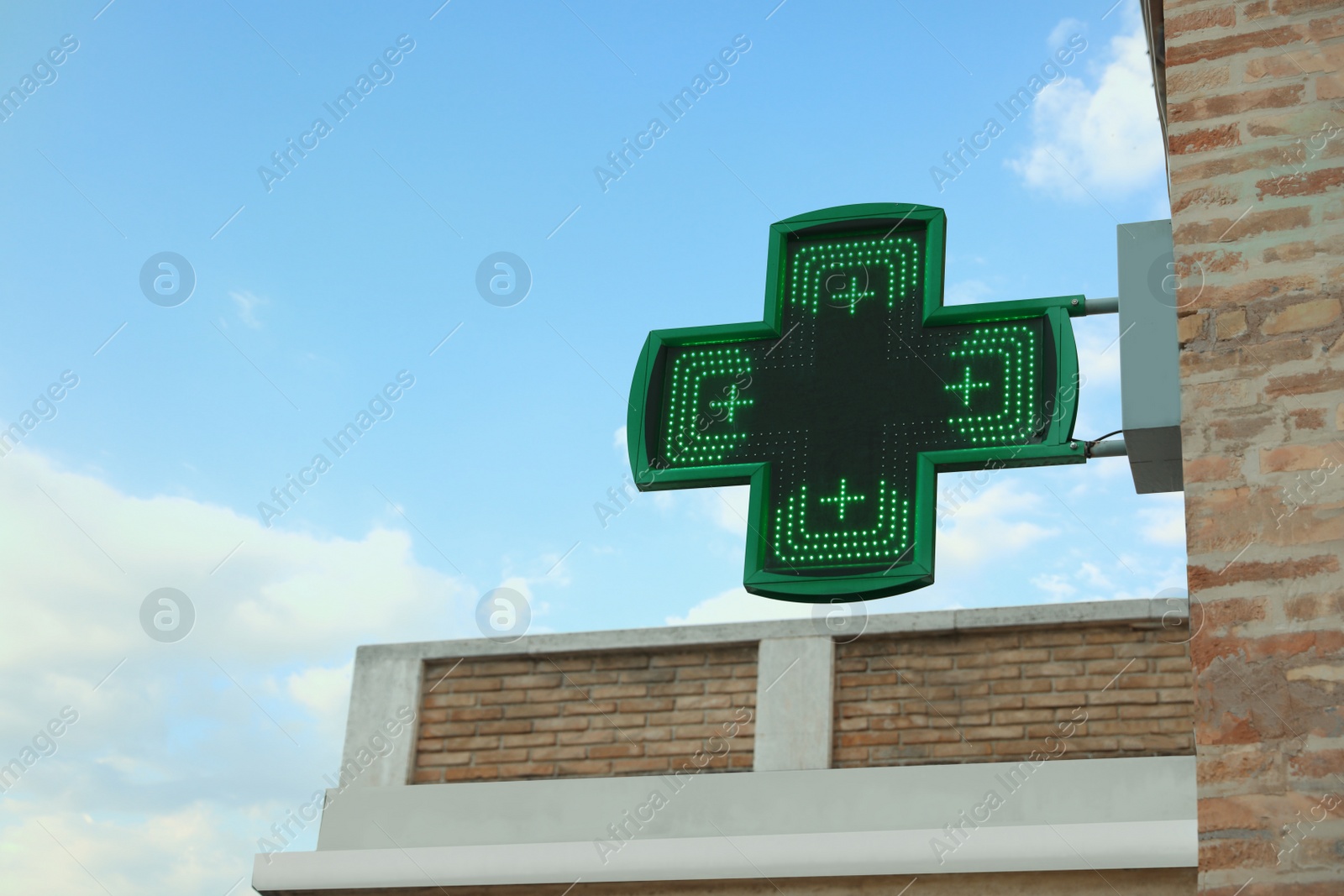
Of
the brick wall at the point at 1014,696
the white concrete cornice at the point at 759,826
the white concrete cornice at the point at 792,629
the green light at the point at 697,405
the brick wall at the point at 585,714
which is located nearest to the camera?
the green light at the point at 697,405

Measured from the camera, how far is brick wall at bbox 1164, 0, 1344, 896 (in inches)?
146

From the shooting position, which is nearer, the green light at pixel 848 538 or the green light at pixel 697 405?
the green light at pixel 848 538

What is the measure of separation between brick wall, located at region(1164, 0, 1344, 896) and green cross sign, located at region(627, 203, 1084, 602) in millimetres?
978

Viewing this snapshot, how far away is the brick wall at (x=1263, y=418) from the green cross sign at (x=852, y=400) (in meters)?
0.98

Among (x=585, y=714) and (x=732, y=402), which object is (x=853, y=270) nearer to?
(x=732, y=402)

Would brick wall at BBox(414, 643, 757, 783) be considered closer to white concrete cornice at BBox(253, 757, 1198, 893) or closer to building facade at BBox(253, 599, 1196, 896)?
building facade at BBox(253, 599, 1196, 896)

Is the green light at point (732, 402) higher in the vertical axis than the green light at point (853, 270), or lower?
lower

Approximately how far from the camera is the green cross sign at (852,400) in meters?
5.35

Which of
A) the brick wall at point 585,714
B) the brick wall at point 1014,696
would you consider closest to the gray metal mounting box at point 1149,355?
the brick wall at point 1014,696

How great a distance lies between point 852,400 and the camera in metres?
5.66

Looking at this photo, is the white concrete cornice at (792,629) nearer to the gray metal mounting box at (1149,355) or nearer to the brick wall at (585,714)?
the brick wall at (585,714)

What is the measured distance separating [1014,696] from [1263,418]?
444cm

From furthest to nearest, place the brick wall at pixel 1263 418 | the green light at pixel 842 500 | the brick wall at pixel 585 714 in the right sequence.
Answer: the brick wall at pixel 585 714 → the green light at pixel 842 500 → the brick wall at pixel 1263 418

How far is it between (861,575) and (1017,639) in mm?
3551
